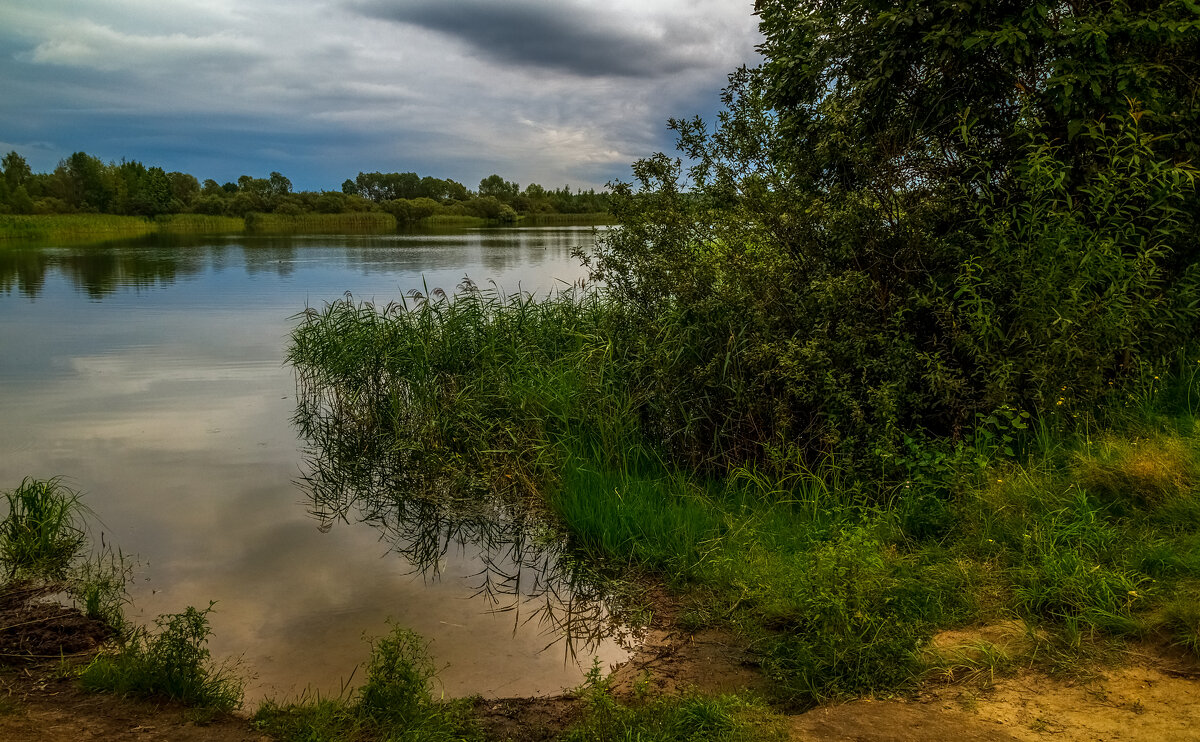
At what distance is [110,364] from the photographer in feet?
45.8

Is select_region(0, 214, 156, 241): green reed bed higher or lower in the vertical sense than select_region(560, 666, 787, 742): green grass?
higher

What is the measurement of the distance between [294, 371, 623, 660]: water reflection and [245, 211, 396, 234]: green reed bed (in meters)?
65.8

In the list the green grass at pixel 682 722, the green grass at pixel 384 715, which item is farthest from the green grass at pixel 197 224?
the green grass at pixel 682 722

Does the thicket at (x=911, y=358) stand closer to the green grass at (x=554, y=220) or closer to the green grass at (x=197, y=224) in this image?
the green grass at (x=554, y=220)

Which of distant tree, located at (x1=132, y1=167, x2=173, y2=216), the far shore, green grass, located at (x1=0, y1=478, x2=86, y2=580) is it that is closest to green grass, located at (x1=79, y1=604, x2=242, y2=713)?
green grass, located at (x1=0, y1=478, x2=86, y2=580)

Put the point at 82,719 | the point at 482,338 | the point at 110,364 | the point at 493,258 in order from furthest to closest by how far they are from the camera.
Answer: the point at 493,258 < the point at 110,364 < the point at 482,338 < the point at 82,719

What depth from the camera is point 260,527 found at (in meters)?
7.01

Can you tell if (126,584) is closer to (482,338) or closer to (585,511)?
(585,511)

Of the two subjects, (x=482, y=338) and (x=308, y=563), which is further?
(x=482, y=338)

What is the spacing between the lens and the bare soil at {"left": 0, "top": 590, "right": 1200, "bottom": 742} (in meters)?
3.12

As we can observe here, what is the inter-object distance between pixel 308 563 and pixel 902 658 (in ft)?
15.5

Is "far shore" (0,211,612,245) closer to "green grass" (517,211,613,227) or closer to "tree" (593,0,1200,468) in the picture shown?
"green grass" (517,211,613,227)

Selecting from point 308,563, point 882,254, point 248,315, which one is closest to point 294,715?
point 308,563

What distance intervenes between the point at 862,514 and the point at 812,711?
1.85 meters
